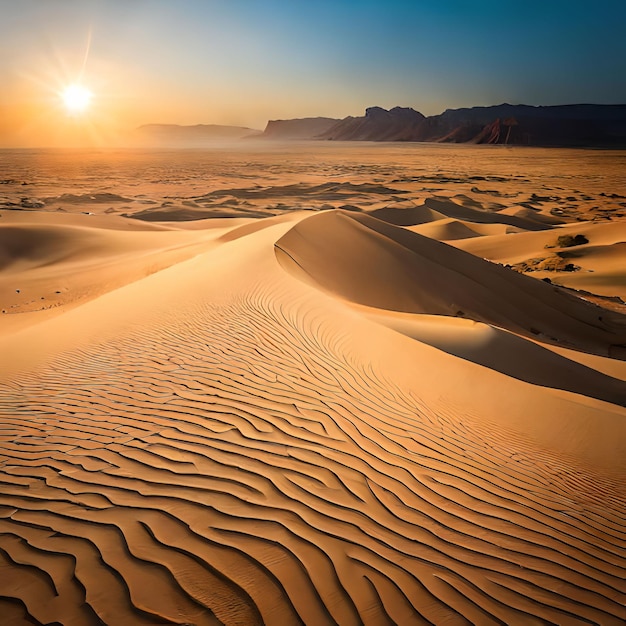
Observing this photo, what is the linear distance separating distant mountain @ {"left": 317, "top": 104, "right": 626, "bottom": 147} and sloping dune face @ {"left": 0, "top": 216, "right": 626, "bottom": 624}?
463 ft

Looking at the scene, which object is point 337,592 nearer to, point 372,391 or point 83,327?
point 372,391

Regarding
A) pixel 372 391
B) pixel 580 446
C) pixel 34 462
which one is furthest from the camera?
pixel 372 391

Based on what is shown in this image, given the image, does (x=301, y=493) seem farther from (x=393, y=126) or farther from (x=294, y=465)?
(x=393, y=126)

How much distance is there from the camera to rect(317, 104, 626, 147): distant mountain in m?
127

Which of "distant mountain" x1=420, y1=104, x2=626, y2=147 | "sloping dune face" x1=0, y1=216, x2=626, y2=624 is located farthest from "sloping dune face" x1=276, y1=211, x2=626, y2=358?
"distant mountain" x1=420, y1=104, x2=626, y2=147

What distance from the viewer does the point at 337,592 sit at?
208 centimetres

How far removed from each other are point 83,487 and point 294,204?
32.8 metres

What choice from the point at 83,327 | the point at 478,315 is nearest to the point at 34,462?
the point at 83,327

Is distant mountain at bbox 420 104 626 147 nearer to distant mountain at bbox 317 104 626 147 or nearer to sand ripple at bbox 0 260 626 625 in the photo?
distant mountain at bbox 317 104 626 147

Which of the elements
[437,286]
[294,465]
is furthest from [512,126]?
[294,465]

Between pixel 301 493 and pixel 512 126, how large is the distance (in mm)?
146726

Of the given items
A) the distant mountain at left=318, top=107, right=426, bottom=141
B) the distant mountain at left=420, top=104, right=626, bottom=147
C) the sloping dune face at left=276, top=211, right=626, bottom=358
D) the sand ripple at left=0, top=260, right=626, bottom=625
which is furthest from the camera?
the distant mountain at left=318, top=107, right=426, bottom=141

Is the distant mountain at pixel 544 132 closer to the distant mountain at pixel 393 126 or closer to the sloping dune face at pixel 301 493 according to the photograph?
the distant mountain at pixel 393 126

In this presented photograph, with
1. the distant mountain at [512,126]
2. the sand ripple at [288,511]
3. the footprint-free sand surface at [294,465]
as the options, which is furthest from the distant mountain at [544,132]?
the sand ripple at [288,511]
